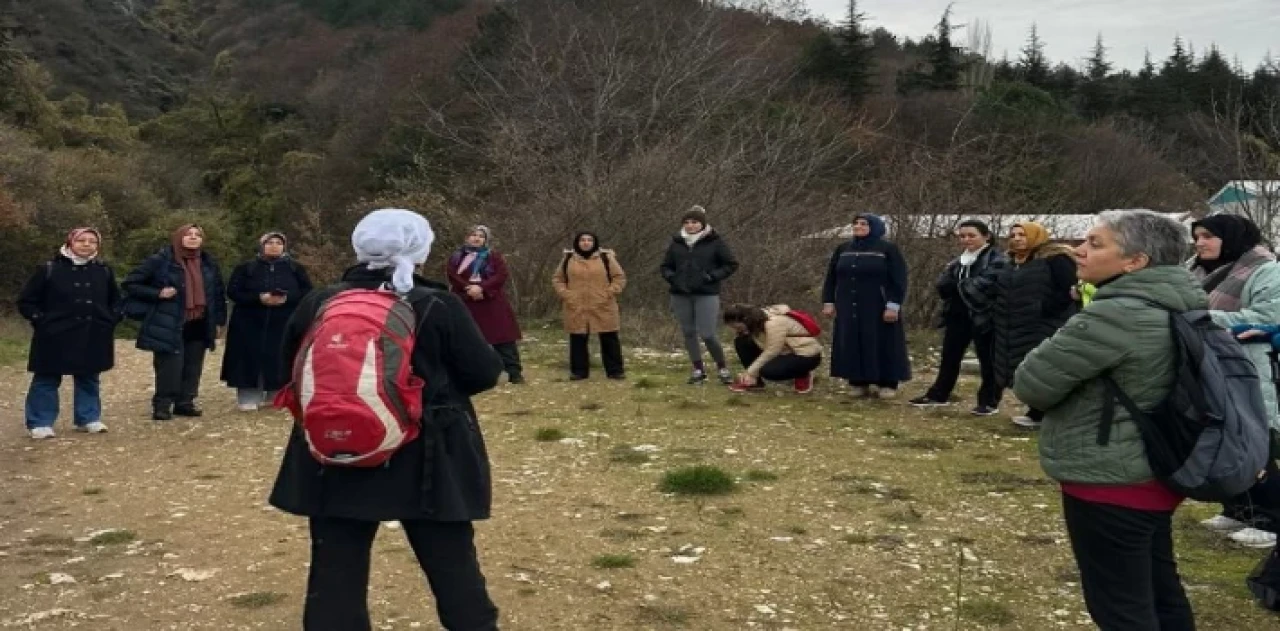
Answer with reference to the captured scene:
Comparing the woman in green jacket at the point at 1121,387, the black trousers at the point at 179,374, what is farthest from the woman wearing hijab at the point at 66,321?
the woman in green jacket at the point at 1121,387

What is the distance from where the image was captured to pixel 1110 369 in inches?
130

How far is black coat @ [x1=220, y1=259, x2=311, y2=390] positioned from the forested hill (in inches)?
332

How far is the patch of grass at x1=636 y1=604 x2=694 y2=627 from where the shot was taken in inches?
177

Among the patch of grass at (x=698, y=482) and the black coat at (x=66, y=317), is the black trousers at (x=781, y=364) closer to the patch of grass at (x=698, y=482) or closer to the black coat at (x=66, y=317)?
the patch of grass at (x=698, y=482)

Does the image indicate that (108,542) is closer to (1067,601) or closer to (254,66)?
(1067,601)

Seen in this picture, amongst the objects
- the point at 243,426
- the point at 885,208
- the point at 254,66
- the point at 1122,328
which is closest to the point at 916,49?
the point at 254,66

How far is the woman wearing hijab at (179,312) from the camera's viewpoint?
9.29m

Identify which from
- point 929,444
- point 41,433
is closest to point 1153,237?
point 929,444

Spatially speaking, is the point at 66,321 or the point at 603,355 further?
the point at 603,355

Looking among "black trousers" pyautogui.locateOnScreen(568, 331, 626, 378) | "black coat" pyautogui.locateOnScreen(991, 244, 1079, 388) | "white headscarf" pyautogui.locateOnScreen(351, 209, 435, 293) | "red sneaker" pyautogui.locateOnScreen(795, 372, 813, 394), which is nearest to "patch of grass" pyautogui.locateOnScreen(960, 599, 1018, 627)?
"white headscarf" pyautogui.locateOnScreen(351, 209, 435, 293)

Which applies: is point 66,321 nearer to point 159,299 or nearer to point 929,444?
point 159,299

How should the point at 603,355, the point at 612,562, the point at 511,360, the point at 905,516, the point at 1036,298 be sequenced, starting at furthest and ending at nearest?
the point at 603,355 → the point at 511,360 → the point at 1036,298 → the point at 905,516 → the point at 612,562

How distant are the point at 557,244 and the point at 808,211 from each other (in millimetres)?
4784

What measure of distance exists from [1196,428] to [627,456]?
482 cm
